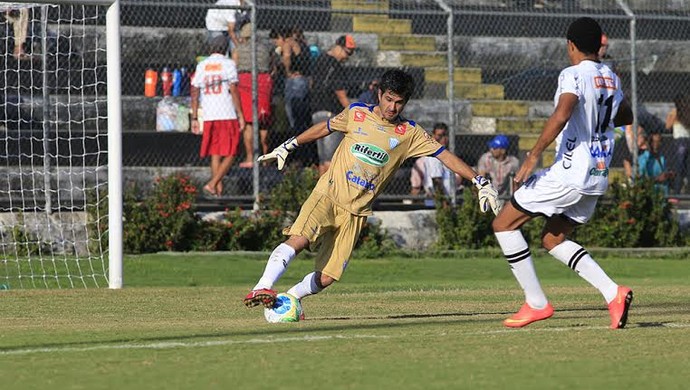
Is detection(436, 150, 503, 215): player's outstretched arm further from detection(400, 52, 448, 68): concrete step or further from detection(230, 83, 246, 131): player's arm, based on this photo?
detection(400, 52, 448, 68): concrete step

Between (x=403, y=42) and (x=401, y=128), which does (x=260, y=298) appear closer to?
(x=401, y=128)

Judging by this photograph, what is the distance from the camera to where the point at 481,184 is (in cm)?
1105

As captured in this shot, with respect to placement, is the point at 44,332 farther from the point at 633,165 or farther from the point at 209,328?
the point at 633,165

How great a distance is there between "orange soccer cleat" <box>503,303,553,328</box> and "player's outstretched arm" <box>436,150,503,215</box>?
771 millimetres

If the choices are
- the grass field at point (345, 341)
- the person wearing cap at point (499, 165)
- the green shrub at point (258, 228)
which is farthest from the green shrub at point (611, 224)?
the grass field at point (345, 341)

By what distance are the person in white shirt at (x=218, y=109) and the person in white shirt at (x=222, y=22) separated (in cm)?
40

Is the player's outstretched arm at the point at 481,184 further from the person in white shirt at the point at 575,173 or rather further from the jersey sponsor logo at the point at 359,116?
the jersey sponsor logo at the point at 359,116

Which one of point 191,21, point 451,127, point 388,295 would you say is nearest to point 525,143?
point 451,127

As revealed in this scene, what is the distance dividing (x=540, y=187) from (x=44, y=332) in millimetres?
3537

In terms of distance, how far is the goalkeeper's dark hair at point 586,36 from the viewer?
34.6 feet

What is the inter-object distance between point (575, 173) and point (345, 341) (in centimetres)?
232

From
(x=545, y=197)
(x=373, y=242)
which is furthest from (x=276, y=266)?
(x=373, y=242)

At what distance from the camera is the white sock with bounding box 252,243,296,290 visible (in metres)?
10.9

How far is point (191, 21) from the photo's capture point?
2392cm
